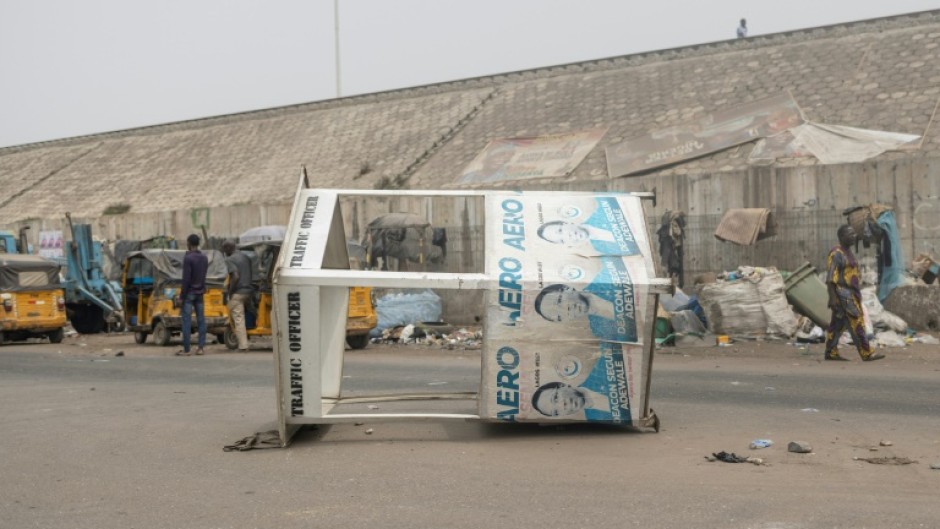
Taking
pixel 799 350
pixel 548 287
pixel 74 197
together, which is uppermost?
pixel 74 197

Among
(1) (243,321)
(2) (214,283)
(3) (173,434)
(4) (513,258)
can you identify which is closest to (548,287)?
(4) (513,258)

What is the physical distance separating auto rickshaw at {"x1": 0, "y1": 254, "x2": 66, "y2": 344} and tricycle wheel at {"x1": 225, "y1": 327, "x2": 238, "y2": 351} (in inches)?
215

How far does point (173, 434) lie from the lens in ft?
32.5

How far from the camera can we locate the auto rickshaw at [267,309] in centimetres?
2003

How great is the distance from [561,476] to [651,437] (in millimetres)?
1716

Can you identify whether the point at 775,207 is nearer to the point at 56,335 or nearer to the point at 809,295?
the point at 809,295

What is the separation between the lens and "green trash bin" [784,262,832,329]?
1961cm

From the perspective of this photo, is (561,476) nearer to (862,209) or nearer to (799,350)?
(799,350)

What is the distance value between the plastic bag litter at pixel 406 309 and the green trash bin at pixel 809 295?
7477 mm

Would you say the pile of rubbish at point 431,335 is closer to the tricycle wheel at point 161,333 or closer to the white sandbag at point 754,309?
the tricycle wheel at point 161,333

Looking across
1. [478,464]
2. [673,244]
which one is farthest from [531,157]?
[478,464]

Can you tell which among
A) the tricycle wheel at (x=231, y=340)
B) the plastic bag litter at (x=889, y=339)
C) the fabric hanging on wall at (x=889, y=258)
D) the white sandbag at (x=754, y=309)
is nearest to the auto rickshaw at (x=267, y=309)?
the tricycle wheel at (x=231, y=340)

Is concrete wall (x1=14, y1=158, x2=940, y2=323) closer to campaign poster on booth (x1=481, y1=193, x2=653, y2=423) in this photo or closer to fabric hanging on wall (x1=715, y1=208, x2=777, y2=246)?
fabric hanging on wall (x1=715, y1=208, x2=777, y2=246)

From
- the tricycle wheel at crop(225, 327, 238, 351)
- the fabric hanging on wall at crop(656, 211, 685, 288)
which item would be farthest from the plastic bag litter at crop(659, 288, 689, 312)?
the tricycle wheel at crop(225, 327, 238, 351)
